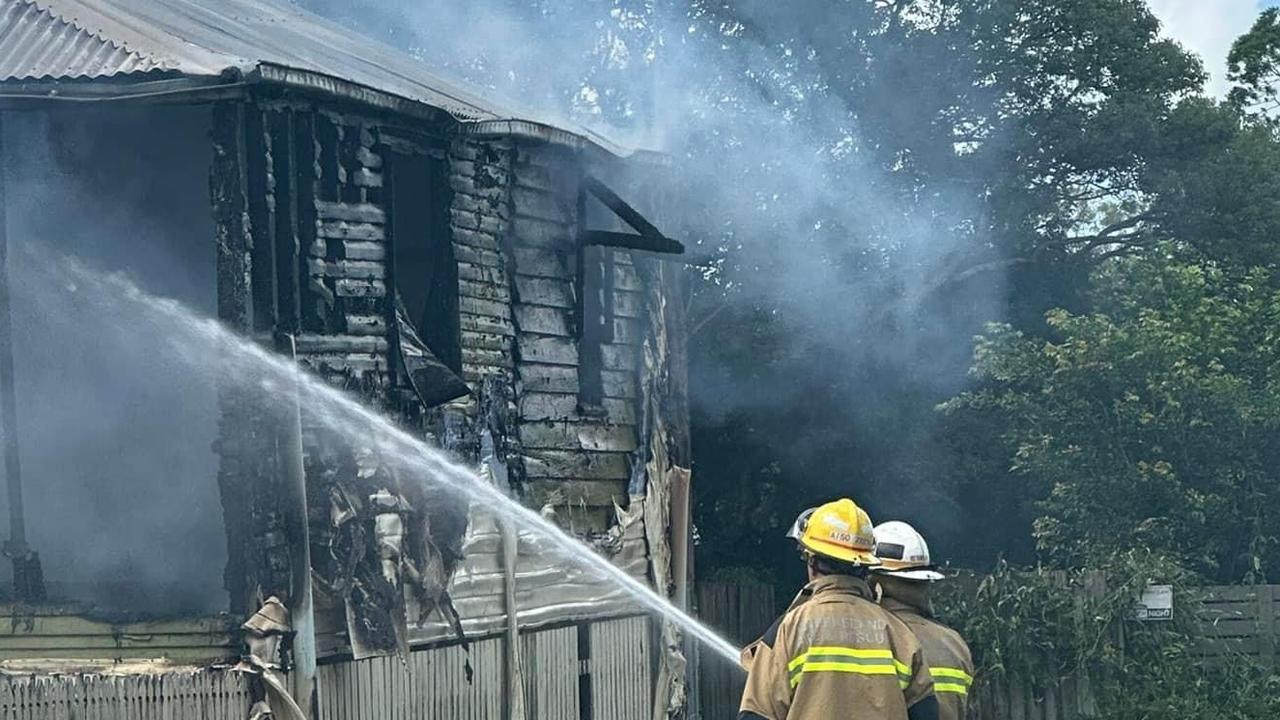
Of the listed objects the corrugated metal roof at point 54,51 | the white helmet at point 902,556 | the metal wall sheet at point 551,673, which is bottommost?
the metal wall sheet at point 551,673

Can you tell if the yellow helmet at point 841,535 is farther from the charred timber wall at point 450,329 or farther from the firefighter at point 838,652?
the charred timber wall at point 450,329

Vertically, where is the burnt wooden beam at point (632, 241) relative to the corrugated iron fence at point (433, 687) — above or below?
above

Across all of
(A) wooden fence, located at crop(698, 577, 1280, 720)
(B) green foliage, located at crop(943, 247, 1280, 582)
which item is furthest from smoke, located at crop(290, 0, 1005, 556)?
(A) wooden fence, located at crop(698, 577, 1280, 720)

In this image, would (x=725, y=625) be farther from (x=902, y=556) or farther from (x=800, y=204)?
(x=902, y=556)

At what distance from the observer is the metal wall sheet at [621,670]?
12.7 m

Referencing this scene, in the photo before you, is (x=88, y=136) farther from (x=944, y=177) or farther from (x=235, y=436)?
(x=944, y=177)

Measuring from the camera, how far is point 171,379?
1115 cm

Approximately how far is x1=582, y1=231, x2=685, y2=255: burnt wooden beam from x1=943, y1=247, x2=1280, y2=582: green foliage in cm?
545

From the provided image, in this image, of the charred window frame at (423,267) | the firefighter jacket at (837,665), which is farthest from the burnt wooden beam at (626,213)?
the firefighter jacket at (837,665)

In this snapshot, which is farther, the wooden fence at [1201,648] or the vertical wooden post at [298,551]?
the wooden fence at [1201,648]

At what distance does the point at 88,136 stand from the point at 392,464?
2800 mm

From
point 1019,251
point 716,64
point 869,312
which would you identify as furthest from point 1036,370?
point 716,64

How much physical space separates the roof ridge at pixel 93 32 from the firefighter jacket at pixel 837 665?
15.6 feet

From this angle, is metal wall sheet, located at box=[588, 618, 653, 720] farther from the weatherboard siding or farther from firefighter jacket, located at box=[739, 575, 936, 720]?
firefighter jacket, located at box=[739, 575, 936, 720]
